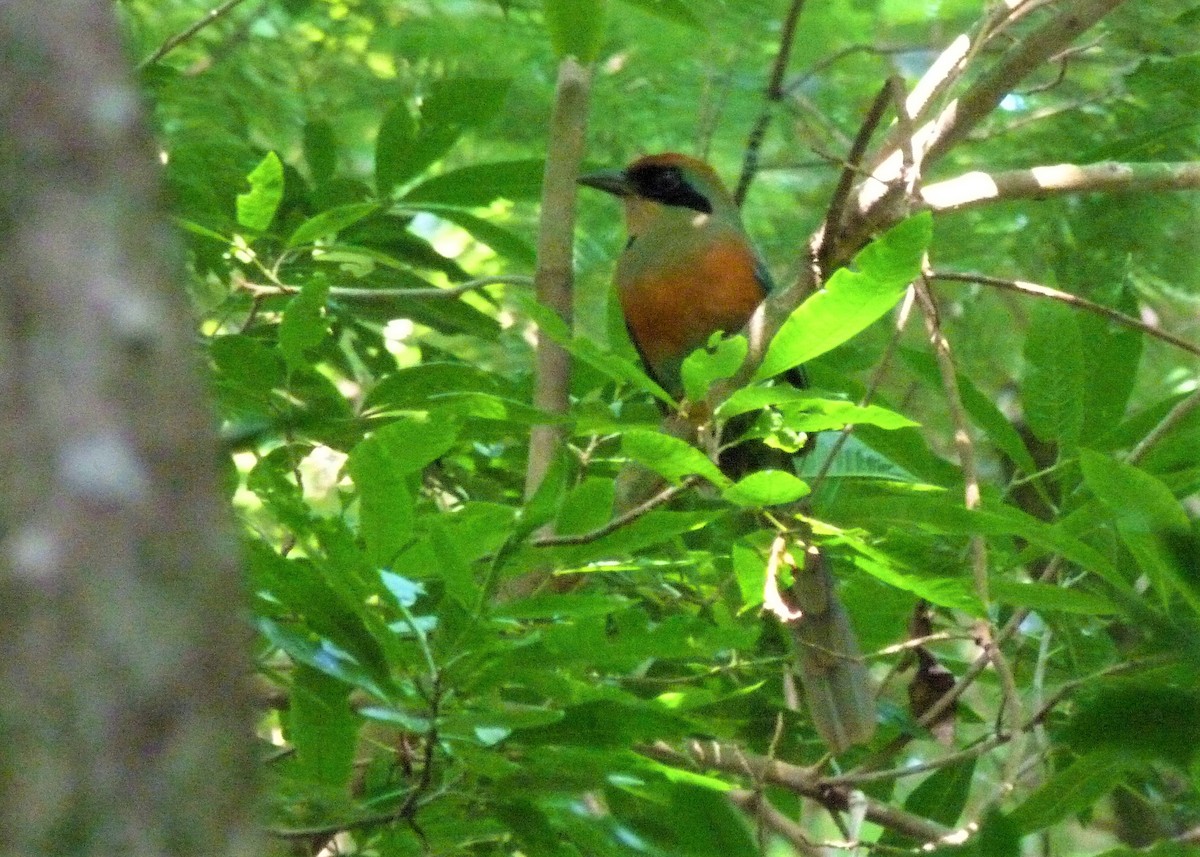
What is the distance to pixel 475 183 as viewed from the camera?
3.81 metres

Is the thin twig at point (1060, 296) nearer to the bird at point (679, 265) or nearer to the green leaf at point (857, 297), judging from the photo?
the green leaf at point (857, 297)

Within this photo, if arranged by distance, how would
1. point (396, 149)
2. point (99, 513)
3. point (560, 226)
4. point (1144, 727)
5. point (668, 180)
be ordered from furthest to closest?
point (668, 180), point (396, 149), point (560, 226), point (1144, 727), point (99, 513)

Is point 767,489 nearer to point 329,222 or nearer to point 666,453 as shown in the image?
point 666,453

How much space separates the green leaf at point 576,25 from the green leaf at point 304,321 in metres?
0.66

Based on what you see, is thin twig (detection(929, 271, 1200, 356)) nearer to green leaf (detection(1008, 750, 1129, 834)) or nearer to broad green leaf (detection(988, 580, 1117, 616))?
broad green leaf (detection(988, 580, 1117, 616))

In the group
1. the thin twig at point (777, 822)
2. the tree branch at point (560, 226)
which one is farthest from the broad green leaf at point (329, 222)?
the thin twig at point (777, 822)

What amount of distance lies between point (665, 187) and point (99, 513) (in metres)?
4.14

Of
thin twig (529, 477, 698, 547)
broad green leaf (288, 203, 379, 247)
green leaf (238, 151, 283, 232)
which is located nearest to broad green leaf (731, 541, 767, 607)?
thin twig (529, 477, 698, 547)

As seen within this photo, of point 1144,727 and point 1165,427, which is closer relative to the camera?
point 1144,727

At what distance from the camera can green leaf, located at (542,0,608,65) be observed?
3.10m

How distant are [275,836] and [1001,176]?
173cm

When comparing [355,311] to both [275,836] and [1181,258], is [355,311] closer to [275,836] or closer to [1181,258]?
[275,836]

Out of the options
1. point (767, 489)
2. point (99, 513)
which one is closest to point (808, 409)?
point (767, 489)

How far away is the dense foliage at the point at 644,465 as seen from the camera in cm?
223
